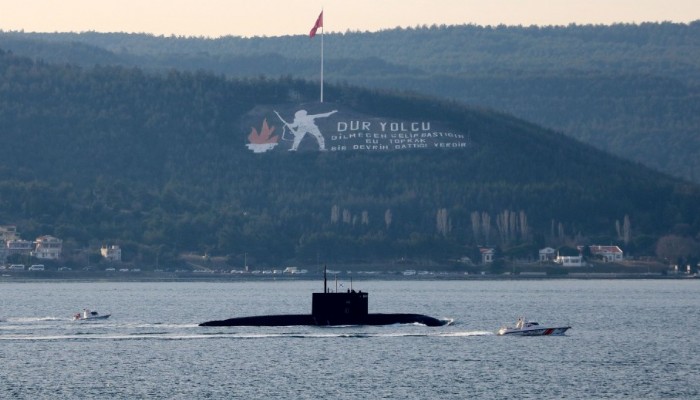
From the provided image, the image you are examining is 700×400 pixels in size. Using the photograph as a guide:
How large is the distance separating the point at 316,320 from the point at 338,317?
2.19 m

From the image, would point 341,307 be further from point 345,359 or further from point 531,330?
point 345,359

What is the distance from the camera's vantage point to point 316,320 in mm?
122875

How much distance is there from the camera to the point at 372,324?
12481 cm

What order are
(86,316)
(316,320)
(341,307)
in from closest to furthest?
1. (341,307)
2. (316,320)
3. (86,316)

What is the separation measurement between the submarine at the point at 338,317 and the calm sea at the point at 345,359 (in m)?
1.03

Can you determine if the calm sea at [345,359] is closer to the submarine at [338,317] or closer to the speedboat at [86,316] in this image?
the submarine at [338,317]

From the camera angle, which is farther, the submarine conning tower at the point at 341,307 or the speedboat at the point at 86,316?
the speedboat at the point at 86,316

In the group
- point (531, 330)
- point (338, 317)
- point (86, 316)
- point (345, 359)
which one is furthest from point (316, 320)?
point (86, 316)

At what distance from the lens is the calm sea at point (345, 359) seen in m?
89.9

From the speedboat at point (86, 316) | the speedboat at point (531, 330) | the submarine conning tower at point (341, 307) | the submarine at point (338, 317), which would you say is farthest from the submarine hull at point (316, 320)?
the speedboat at point (86, 316)

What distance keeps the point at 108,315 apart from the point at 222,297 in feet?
182

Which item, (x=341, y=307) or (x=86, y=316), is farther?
(x=86, y=316)

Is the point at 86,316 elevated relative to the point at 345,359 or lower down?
elevated

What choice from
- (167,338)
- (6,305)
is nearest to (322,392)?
(167,338)
